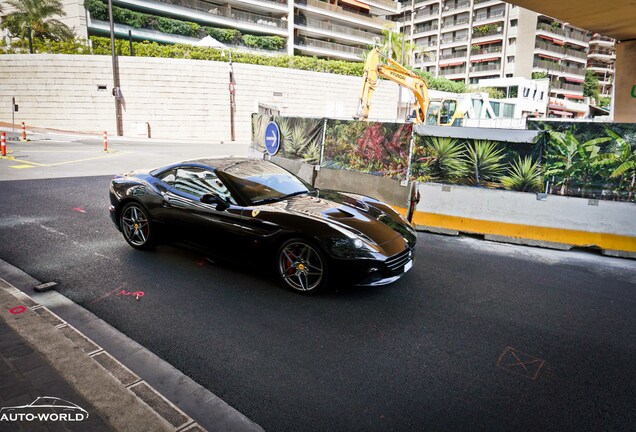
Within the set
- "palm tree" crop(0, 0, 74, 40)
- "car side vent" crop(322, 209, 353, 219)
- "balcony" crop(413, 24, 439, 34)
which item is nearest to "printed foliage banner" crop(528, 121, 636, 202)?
"car side vent" crop(322, 209, 353, 219)

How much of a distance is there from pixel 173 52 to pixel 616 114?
29258 millimetres

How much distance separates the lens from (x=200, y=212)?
5.28 metres

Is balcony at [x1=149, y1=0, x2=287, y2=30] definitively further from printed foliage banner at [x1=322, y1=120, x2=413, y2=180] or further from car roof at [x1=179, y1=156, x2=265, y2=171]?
car roof at [x1=179, y1=156, x2=265, y2=171]

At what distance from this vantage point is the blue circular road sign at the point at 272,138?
37.3 feet

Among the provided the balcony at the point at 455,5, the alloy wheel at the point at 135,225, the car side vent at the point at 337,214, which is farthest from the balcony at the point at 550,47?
the alloy wheel at the point at 135,225

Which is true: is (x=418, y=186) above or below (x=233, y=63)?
below

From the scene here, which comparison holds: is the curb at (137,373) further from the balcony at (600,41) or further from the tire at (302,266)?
the balcony at (600,41)

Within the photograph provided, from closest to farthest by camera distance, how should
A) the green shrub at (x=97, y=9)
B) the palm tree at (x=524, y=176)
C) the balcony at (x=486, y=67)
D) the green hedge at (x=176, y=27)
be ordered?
the palm tree at (x=524, y=176), the green shrub at (x=97, y=9), the green hedge at (x=176, y=27), the balcony at (x=486, y=67)

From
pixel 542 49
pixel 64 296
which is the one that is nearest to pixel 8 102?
pixel 64 296

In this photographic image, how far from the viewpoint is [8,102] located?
1153 inches

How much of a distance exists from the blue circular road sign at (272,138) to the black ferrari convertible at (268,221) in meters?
5.36

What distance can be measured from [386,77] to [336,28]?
41728mm

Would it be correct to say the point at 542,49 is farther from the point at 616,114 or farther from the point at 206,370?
the point at 206,370

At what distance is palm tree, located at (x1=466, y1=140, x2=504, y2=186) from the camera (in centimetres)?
756
